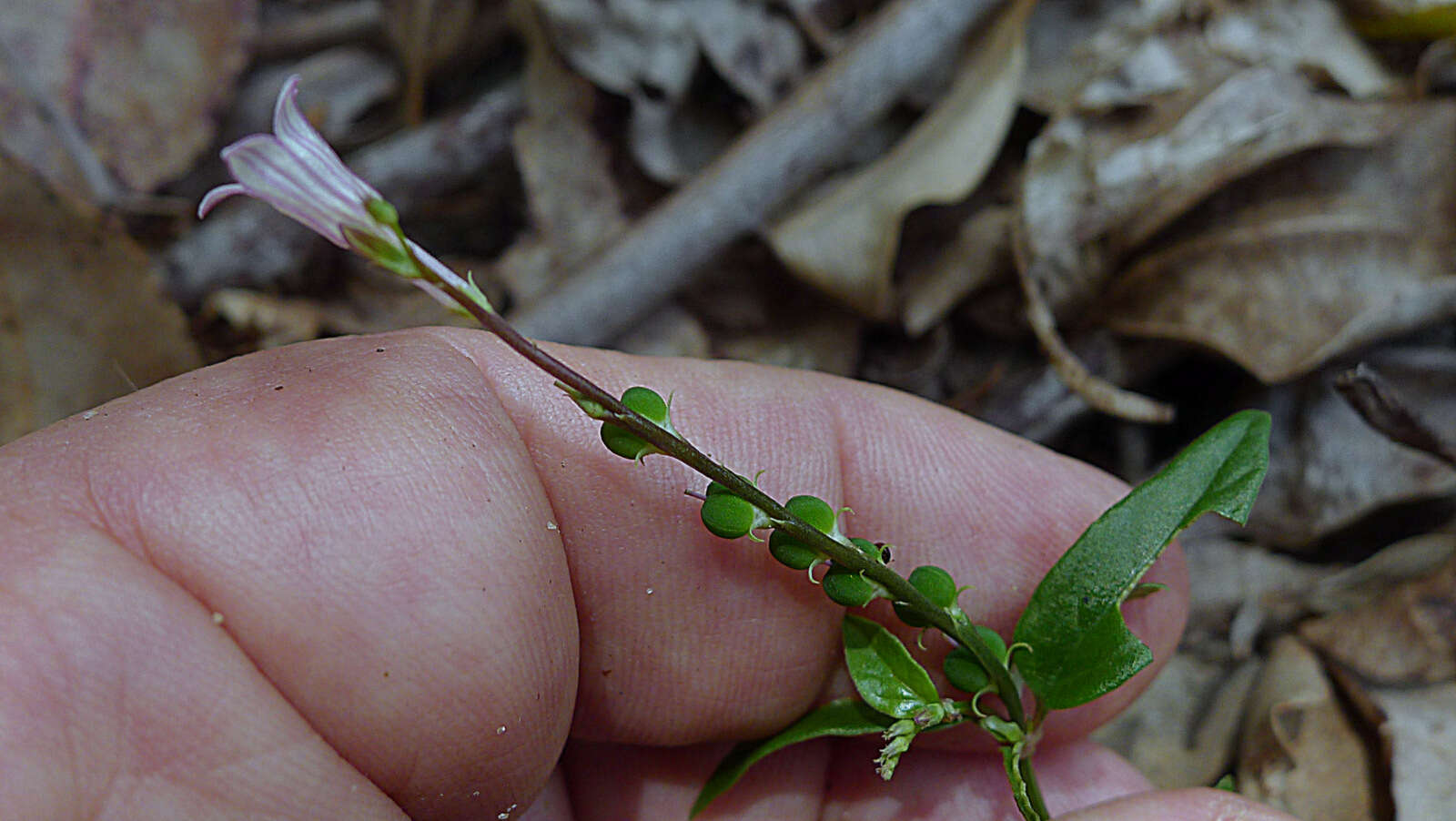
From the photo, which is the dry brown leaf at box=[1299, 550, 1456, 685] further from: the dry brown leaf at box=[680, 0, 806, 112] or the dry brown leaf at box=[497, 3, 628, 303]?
the dry brown leaf at box=[497, 3, 628, 303]

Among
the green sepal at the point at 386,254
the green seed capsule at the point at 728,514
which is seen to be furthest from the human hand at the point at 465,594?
the green sepal at the point at 386,254

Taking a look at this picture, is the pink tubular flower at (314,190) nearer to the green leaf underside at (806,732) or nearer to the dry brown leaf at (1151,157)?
the green leaf underside at (806,732)

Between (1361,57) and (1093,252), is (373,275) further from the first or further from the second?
(1361,57)

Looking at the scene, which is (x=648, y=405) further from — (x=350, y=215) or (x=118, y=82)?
(x=118, y=82)

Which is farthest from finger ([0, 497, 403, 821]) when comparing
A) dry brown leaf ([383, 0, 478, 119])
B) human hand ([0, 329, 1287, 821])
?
dry brown leaf ([383, 0, 478, 119])

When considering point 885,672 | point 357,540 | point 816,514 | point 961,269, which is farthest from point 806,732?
point 961,269
